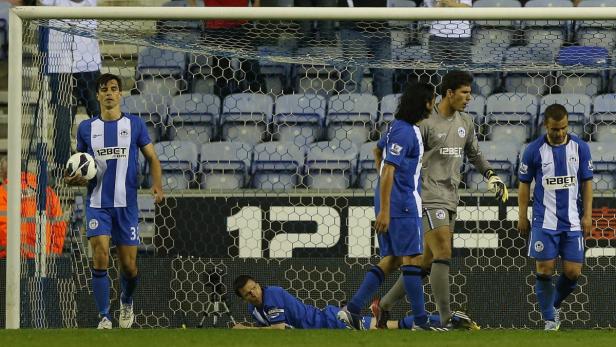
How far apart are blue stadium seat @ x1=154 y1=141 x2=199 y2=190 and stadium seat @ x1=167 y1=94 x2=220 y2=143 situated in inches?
4.8

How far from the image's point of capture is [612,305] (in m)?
9.77

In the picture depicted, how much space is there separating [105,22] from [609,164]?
12.5ft

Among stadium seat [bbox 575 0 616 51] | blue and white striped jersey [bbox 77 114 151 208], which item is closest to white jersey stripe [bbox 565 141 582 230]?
stadium seat [bbox 575 0 616 51]

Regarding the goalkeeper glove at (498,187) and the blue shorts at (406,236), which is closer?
the blue shorts at (406,236)

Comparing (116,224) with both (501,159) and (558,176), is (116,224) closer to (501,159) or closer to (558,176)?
(558,176)

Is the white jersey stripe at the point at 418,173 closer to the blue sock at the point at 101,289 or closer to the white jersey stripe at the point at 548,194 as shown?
the white jersey stripe at the point at 548,194

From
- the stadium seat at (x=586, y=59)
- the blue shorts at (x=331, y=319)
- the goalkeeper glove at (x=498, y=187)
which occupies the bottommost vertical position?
the blue shorts at (x=331, y=319)

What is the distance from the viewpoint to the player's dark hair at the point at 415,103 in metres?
7.80

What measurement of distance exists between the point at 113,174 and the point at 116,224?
33cm

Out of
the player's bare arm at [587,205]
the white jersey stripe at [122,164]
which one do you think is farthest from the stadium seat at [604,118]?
the white jersey stripe at [122,164]

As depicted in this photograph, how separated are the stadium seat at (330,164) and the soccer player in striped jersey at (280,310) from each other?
2.73 ft

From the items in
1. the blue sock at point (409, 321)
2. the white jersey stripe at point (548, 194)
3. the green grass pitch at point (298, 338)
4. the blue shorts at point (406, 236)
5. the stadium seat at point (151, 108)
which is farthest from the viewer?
the stadium seat at point (151, 108)

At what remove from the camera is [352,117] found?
33.8 ft

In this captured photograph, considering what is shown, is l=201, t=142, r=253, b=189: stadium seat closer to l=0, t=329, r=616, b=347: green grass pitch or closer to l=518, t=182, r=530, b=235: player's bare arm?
l=518, t=182, r=530, b=235: player's bare arm
